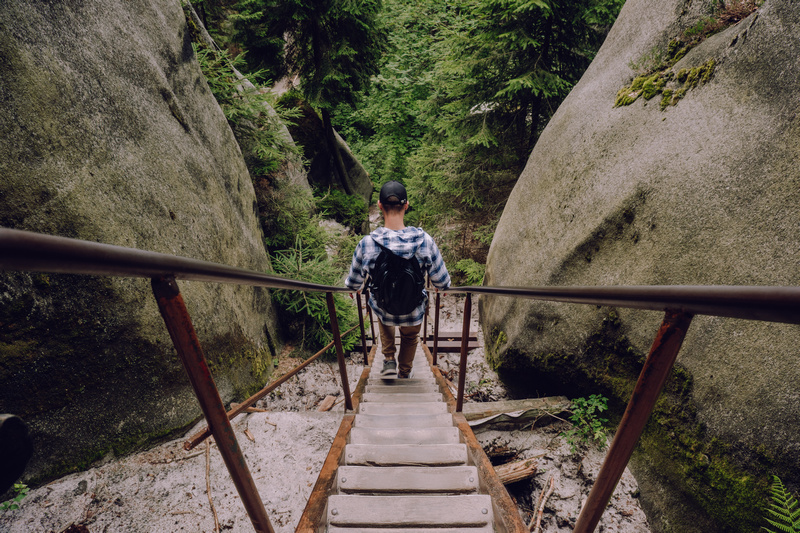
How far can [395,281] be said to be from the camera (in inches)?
127

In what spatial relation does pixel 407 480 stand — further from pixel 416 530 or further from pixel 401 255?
pixel 401 255

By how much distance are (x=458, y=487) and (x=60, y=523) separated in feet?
8.22

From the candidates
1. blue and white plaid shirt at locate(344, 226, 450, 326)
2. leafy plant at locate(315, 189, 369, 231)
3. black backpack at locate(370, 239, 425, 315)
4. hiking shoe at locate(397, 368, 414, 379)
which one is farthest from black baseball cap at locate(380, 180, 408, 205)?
leafy plant at locate(315, 189, 369, 231)

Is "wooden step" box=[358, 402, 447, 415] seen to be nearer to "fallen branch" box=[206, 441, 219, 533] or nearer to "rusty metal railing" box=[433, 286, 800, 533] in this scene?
"fallen branch" box=[206, 441, 219, 533]

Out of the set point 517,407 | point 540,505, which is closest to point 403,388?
point 517,407

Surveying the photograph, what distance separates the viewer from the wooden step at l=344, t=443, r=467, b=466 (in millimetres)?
2074

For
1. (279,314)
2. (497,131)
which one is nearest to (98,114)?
(279,314)

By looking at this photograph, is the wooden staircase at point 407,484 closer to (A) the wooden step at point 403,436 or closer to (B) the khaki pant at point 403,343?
(A) the wooden step at point 403,436

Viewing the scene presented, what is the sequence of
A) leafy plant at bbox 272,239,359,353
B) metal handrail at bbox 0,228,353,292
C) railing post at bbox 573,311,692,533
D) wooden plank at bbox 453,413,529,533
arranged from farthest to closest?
leafy plant at bbox 272,239,359,353, wooden plank at bbox 453,413,529,533, railing post at bbox 573,311,692,533, metal handrail at bbox 0,228,353,292

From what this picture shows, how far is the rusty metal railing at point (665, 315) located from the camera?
2.01 feet

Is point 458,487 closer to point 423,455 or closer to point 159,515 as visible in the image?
point 423,455

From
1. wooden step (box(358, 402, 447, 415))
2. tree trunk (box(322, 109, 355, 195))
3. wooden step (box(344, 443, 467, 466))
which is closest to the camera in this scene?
wooden step (box(344, 443, 467, 466))

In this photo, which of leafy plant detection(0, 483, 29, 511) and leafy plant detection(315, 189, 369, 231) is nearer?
leafy plant detection(0, 483, 29, 511)

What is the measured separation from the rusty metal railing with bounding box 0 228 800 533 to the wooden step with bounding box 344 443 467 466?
1.06m
